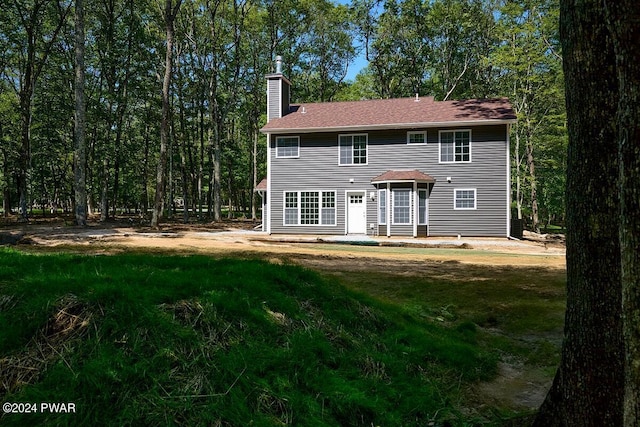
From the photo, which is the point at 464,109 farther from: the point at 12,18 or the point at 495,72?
the point at 12,18

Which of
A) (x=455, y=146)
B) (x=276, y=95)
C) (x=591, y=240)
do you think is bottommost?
(x=591, y=240)

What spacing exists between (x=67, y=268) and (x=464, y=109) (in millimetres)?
20544

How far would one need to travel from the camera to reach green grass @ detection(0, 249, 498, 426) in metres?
2.41

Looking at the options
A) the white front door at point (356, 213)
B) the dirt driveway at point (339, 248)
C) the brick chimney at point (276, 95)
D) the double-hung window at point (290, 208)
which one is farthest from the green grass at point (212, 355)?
the brick chimney at point (276, 95)

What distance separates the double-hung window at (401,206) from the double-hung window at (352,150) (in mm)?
2660

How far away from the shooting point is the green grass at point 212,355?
7.89 ft

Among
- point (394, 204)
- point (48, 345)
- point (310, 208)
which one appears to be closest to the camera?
point (48, 345)

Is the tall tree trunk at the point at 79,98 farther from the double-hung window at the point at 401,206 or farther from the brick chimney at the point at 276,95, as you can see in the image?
the double-hung window at the point at 401,206

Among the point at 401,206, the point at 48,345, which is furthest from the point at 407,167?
the point at 48,345

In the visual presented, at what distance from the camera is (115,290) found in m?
3.11

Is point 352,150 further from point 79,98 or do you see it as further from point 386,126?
point 79,98

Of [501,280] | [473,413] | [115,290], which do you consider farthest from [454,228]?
[115,290]

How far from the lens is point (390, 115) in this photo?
21.8 m

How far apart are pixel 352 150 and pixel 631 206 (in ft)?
66.9
